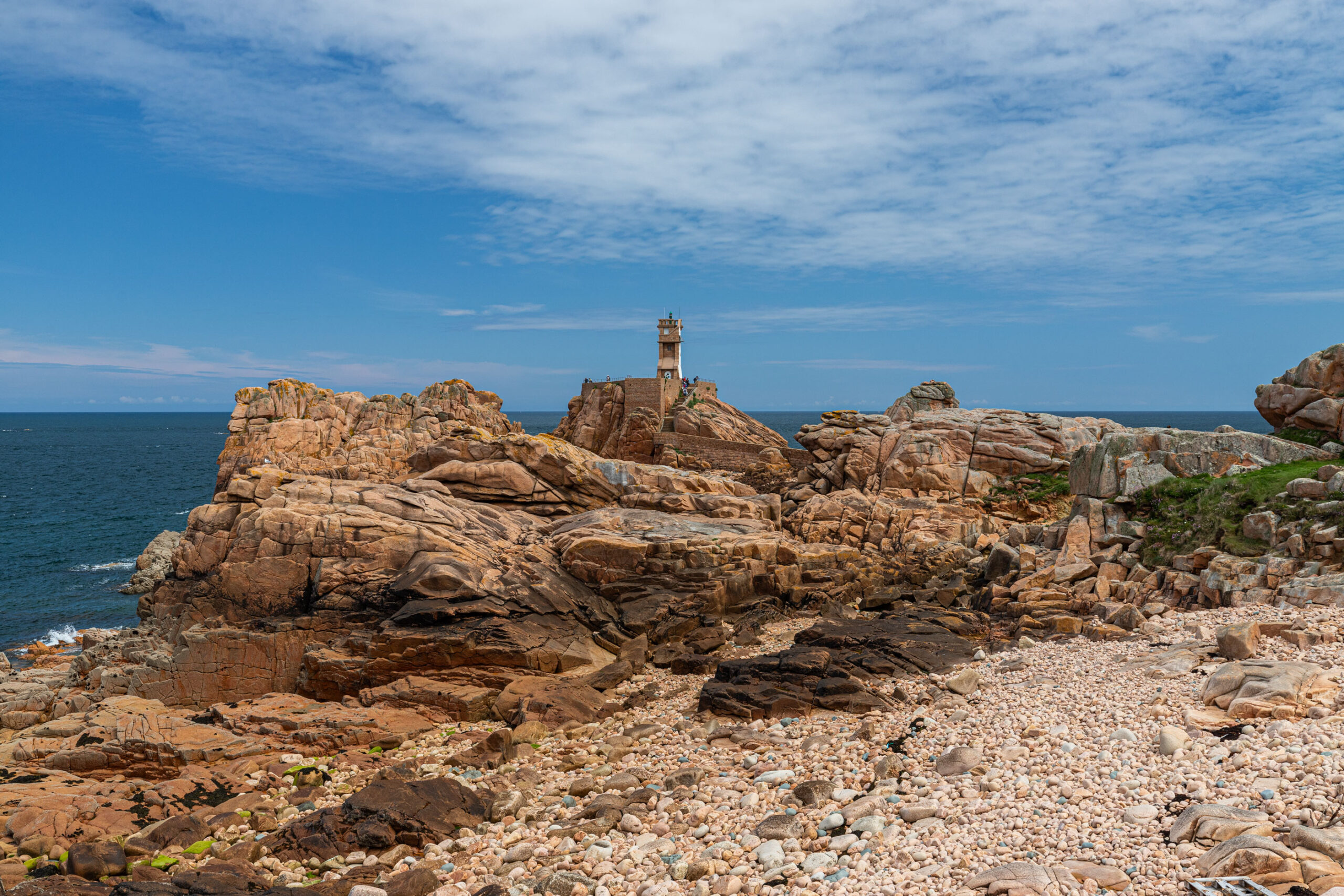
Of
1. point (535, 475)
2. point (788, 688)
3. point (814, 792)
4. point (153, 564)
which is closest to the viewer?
point (814, 792)

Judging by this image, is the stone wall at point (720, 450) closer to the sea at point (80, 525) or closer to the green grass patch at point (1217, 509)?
the green grass patch at point (1217, 509)

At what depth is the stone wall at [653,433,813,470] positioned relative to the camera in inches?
2051

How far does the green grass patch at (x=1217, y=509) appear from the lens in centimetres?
2048

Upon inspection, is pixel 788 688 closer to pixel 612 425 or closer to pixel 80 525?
pixel 612 425

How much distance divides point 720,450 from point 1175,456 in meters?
31.4

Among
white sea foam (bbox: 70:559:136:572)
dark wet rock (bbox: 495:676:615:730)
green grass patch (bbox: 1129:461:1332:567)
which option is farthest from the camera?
white sea foam (bbox: 70:559:136:572)

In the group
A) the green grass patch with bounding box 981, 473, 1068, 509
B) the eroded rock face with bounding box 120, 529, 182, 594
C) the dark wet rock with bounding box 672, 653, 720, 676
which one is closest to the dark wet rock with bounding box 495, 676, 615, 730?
the dark wet rock with bounding box 672, 653, 720, 676

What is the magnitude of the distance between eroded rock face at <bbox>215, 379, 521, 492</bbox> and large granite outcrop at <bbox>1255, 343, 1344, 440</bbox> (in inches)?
1911

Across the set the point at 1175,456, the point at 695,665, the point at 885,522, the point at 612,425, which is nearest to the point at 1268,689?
the point at 695,665

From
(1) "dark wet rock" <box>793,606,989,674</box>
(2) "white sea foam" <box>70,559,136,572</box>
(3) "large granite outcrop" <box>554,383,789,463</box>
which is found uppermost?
(3) "large granite outcrop" <box>554,383,789,463</box>

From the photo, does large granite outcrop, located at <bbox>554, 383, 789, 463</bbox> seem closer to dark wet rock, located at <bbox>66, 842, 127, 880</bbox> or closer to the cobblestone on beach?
the cobblestone on beach

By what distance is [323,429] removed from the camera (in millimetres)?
62156

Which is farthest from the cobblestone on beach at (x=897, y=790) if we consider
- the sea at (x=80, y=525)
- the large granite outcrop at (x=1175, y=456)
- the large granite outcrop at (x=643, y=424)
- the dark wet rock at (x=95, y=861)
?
the large granite outcrop at (x=643, y=424)

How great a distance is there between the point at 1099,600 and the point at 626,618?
13.7 metres
